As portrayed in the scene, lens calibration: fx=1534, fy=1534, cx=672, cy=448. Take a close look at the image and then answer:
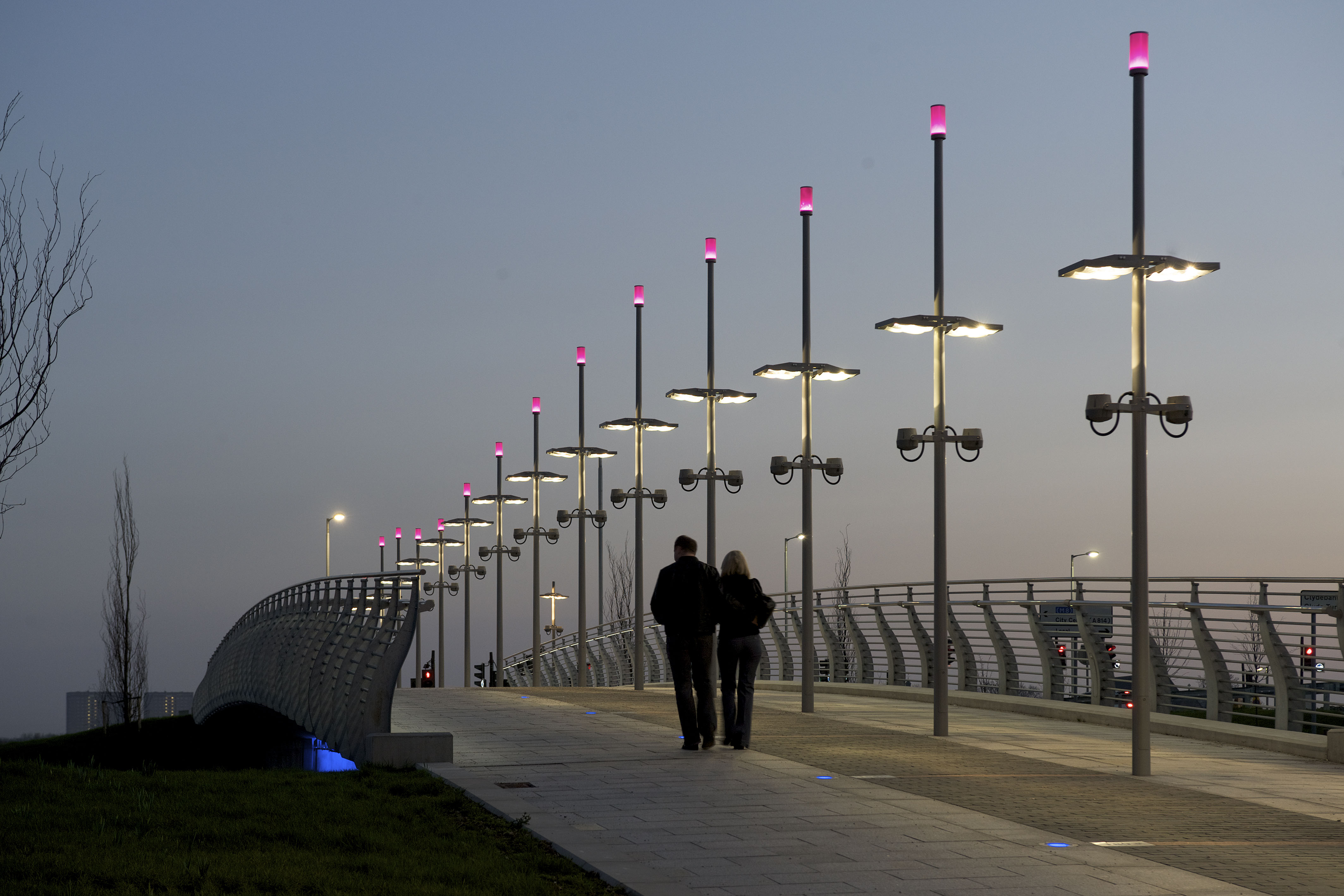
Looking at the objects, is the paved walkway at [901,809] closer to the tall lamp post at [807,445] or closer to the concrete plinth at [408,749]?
the concrete plinth at [408,749]

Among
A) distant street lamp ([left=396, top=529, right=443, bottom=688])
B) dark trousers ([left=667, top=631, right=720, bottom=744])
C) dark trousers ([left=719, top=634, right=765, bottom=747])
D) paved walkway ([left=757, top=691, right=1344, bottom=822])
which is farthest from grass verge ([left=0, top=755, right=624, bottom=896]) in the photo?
distant street lamp ([left=396, top=529, right=443, bottom=688])

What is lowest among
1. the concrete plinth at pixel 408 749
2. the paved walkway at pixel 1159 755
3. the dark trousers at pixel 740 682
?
the paved walkway at pixel 1159 755

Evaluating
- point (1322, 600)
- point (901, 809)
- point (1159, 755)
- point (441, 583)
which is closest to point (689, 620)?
point (901, 809)

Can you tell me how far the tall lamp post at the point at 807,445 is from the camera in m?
21.8

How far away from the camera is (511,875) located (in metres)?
7.89

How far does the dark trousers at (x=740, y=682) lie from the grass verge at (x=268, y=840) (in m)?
3.09

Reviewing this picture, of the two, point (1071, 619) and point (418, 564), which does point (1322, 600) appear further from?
point (418, 564)

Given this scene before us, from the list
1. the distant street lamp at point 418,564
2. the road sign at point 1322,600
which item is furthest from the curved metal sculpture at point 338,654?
the distant street lamp at point 418,564

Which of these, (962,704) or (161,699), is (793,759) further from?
(161,699)

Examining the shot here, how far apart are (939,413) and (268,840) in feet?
35.0

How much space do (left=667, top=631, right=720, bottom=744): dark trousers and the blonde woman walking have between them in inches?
5.5

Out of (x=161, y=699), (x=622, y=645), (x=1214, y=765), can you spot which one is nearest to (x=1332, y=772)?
(x=1214, y=765)

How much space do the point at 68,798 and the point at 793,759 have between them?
234 inches

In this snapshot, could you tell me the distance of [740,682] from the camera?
14.3 meters
